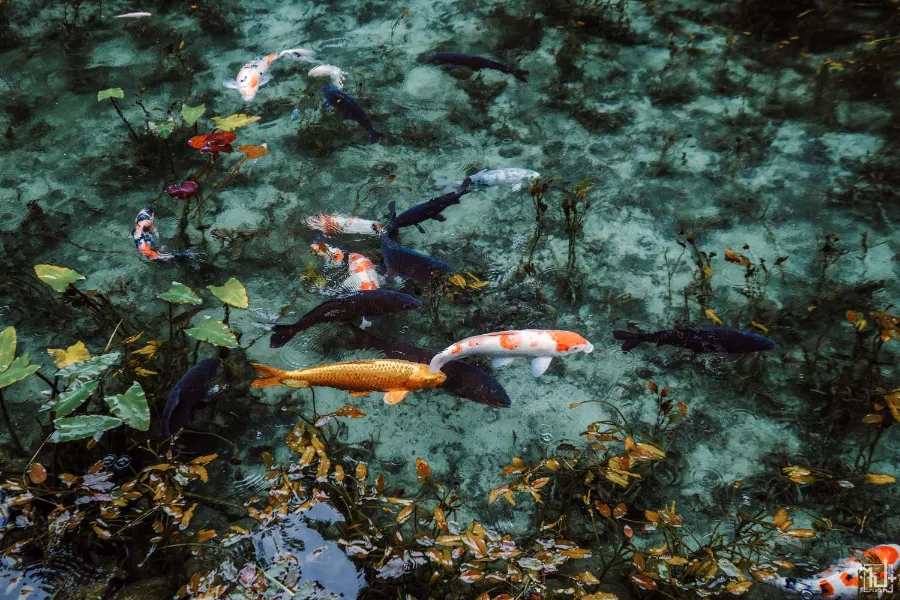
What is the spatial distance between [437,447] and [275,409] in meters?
1.09

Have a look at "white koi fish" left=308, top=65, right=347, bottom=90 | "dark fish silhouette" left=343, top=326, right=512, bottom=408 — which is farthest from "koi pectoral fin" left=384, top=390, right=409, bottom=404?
"white koi fish" left=308, top=65, right=347, bottom=90

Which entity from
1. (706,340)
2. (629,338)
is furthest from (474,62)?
(706,340)

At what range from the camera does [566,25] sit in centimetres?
678

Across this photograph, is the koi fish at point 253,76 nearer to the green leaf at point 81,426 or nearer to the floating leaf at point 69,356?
the floating leaf at point 69,356

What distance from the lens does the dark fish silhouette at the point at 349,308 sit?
143 inches

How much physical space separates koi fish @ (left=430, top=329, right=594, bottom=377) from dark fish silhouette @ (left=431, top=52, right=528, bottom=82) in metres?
3.42

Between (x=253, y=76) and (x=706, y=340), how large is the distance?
513 centimetres

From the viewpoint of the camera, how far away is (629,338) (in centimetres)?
367

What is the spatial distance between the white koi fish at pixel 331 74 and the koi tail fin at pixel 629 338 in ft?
13.8

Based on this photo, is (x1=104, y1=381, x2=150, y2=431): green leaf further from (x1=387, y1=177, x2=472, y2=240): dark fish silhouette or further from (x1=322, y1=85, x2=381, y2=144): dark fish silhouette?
(x1=322, y1=85, x2=381, y2=144): dark fish silhouette

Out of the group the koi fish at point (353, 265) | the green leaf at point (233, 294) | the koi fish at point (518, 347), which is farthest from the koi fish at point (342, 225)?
the koi fish at point (518, 347)

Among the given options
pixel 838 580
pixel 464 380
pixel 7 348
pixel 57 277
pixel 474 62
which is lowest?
pixel 838 580

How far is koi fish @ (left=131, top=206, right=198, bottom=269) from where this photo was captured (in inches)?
170

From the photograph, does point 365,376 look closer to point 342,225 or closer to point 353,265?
point 353,265
